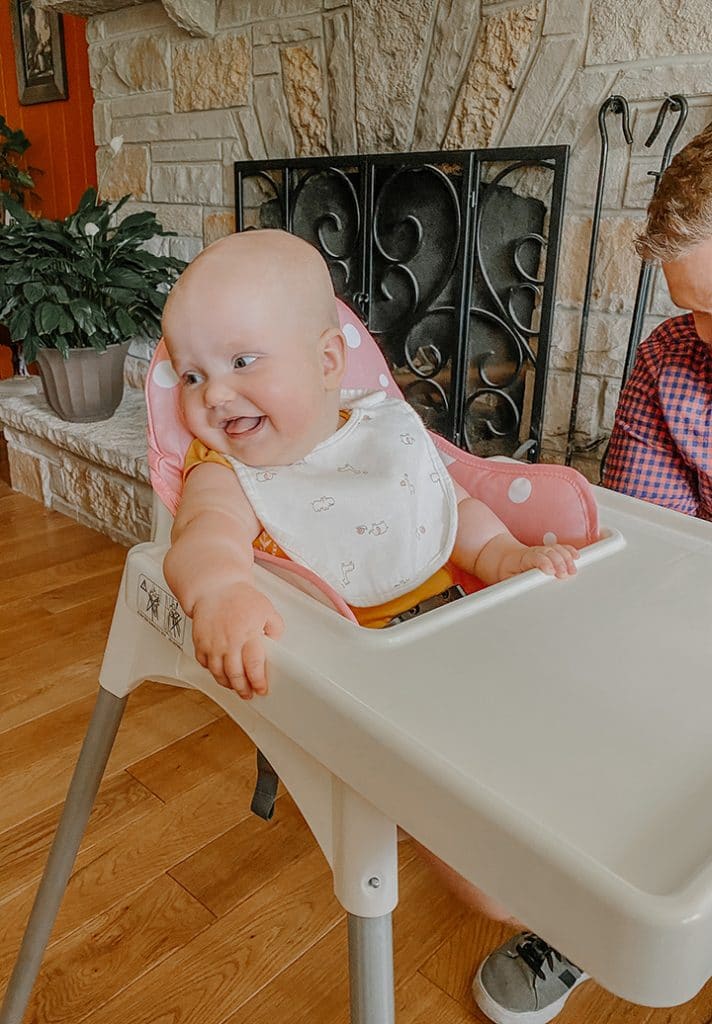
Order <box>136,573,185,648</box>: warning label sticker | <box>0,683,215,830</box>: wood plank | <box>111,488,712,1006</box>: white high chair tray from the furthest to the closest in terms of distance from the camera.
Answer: <box>0,683,215,830</box>: wood plank < <box>136,573,185,648</box>: warning label sticker < <box>111,488,712,1006</box>: white high chair tray

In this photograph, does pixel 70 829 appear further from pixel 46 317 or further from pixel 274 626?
pixel 46 317

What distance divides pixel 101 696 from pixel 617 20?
1.41 metres

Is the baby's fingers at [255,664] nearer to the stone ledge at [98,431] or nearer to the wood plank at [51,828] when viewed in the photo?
→ the wood plank at [51,828]

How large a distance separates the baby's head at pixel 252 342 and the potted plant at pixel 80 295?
4.92 feet

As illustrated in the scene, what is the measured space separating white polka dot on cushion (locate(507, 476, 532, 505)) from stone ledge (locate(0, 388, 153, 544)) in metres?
1.39

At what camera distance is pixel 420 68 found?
1.74 m

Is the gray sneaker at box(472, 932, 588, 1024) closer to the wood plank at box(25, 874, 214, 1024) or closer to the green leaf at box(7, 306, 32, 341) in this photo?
the wood plank at box(25, 874, 214, 1024)

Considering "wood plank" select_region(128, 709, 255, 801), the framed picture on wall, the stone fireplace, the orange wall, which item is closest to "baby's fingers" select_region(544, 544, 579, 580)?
"wood plank" select_region(128, 709, 255, 801)

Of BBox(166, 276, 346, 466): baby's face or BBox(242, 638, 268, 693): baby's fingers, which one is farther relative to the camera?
BBox(166, 276, 346, 466): baby's face

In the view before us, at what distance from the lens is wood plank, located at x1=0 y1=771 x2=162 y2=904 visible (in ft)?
3.86

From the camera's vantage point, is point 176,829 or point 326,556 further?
point 176,829

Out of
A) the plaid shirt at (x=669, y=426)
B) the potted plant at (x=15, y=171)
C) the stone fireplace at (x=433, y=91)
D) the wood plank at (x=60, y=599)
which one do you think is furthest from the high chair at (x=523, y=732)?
the potted plant at (x=15, y=171)

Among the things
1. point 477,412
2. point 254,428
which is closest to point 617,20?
point 477,412

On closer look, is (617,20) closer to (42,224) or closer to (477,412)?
(477,412)
